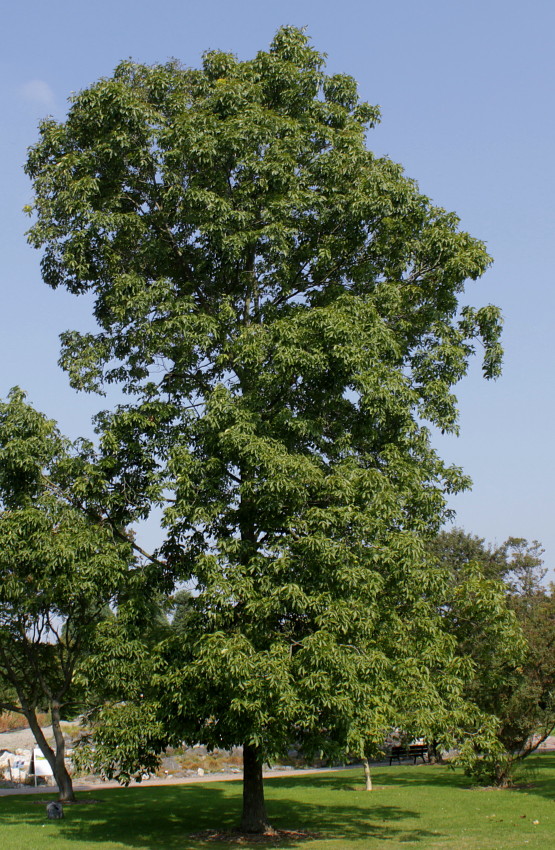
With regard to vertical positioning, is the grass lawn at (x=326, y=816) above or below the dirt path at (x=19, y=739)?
below

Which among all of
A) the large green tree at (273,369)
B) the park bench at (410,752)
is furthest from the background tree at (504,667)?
the park bench at (410,752)

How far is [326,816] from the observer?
16.8 meters

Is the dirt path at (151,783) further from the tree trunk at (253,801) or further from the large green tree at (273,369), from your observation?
the large green tree at (273,369)

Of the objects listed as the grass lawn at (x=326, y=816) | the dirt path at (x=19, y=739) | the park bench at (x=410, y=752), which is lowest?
the park bench at (x=410, y=752)

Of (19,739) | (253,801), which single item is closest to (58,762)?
(253,801)

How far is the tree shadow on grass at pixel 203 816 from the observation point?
44.8ft

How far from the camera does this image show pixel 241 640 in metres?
11.1

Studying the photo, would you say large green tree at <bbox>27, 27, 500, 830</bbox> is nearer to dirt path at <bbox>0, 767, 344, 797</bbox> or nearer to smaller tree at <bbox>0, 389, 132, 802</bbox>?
smaller tree at <bbox>0, 389, 132, 802</bbox>

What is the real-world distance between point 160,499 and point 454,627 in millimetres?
5958

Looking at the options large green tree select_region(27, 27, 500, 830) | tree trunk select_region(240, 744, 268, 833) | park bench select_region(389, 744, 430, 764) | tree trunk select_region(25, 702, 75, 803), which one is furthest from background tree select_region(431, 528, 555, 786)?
tree trunk select_region(25, 702, 75, 803)

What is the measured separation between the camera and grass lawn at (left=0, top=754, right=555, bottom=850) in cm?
1288

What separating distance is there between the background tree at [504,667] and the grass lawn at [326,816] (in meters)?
1.05

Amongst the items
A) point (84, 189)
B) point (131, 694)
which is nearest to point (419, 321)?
point (84, 189)

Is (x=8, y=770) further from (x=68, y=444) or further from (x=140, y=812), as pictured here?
(x=68, y=444)
